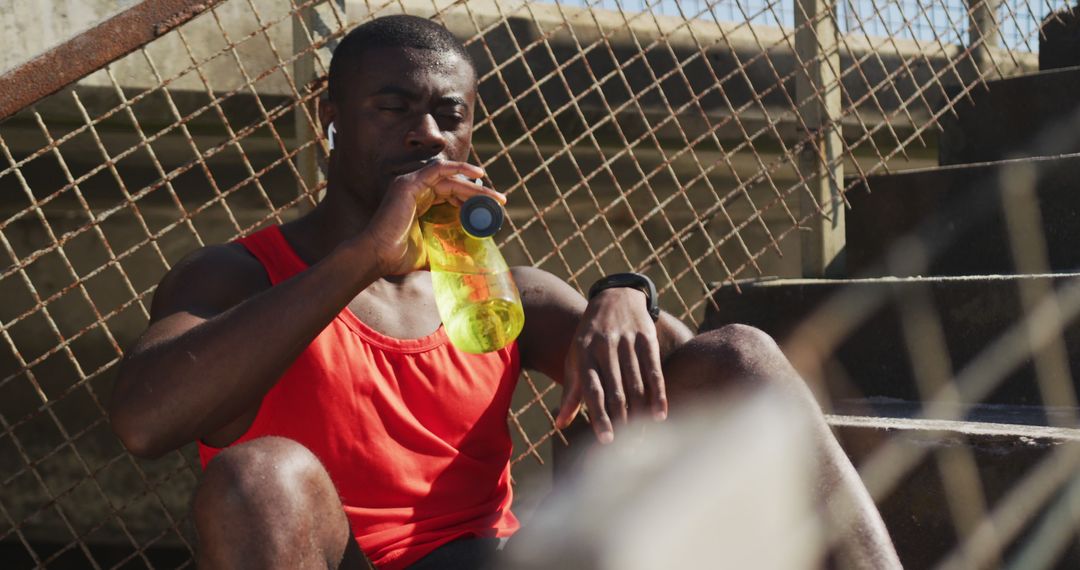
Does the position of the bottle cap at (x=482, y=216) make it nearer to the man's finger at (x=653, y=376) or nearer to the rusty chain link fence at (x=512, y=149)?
the man's finger at (x=653, y=376)

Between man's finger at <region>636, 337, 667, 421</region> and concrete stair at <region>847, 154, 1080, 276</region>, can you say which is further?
concrete stair at <region>847, 154, 1080, 276</region>

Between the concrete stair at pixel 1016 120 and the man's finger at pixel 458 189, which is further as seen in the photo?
the concrete stair at pixel 1016 120

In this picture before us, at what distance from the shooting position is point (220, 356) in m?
1.82

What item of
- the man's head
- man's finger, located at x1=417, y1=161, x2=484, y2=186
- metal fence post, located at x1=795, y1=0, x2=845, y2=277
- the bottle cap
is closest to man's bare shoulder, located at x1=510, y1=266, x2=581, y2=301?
the man's head

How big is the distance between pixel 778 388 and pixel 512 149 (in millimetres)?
2584

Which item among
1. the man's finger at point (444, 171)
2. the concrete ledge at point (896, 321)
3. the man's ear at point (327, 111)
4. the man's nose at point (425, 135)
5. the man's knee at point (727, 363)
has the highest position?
the man's ear at point (327, 111)

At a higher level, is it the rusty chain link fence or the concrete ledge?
the rusty chain link fence

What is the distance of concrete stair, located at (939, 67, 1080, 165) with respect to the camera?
3803 mm

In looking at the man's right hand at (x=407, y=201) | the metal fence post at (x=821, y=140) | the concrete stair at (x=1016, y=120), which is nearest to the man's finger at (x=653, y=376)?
the man's right hand at (x=407, y=201)

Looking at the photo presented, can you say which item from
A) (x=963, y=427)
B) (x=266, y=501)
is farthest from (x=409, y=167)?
(x=963, y=427)

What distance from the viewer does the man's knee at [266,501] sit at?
160 centimetres

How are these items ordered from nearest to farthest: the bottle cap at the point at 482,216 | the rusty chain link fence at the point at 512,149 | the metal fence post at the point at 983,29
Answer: the bottle cap at the point at 482,216 → the rusty chain link fence at the point at 512,149 → the metal fence post at the point at 983,29

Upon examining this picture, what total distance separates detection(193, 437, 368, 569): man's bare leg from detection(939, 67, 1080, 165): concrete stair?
10.1ft

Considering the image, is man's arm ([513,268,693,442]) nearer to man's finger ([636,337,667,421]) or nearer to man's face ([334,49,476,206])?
man's finger ([636,337,667,421])
